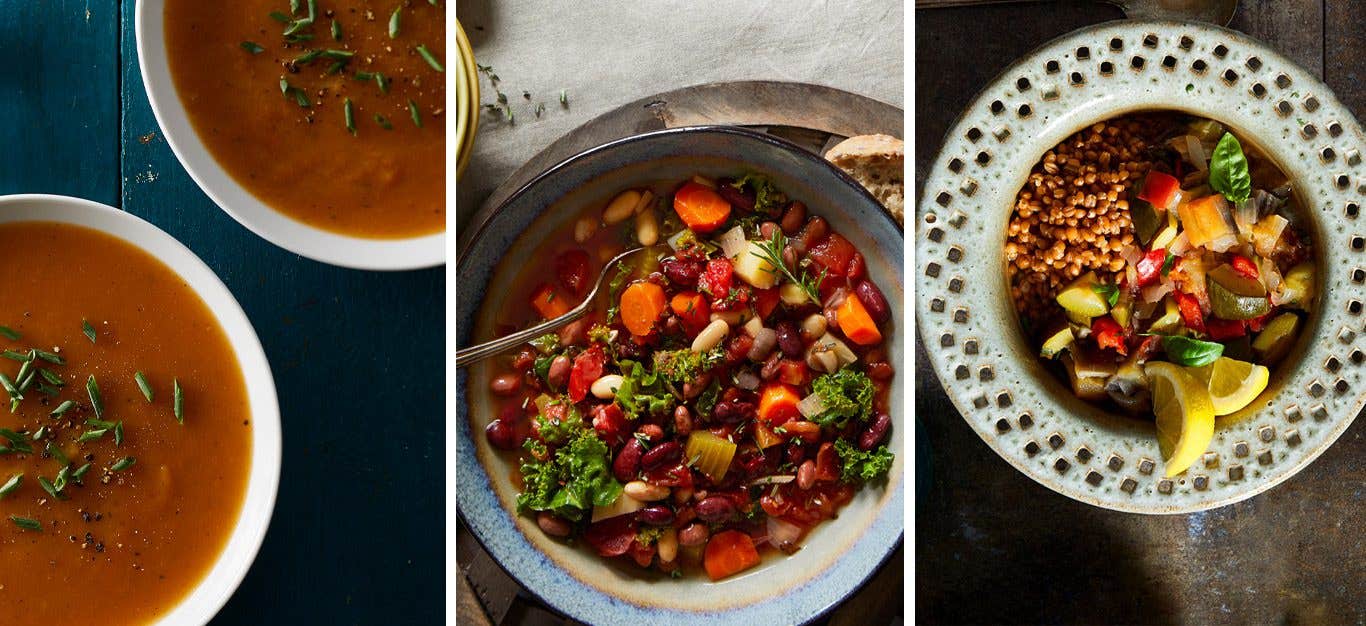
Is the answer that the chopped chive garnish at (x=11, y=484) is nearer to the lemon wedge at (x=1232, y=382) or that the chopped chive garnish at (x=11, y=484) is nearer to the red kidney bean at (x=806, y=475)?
the red kidney bean at (x=806, y=475)

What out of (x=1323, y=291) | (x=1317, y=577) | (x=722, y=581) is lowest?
(x=722, y=581)

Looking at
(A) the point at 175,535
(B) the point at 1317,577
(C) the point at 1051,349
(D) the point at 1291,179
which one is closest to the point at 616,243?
(C) the point at 1051,349

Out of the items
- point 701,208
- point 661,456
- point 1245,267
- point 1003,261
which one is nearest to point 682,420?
point 661,456

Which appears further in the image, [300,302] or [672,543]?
[300,302]

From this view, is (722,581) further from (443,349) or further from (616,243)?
(443,349)

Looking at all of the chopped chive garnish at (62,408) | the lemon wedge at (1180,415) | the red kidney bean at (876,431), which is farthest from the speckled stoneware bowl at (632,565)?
the chopped chive garnish at (62,408)

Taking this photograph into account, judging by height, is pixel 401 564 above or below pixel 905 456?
below
